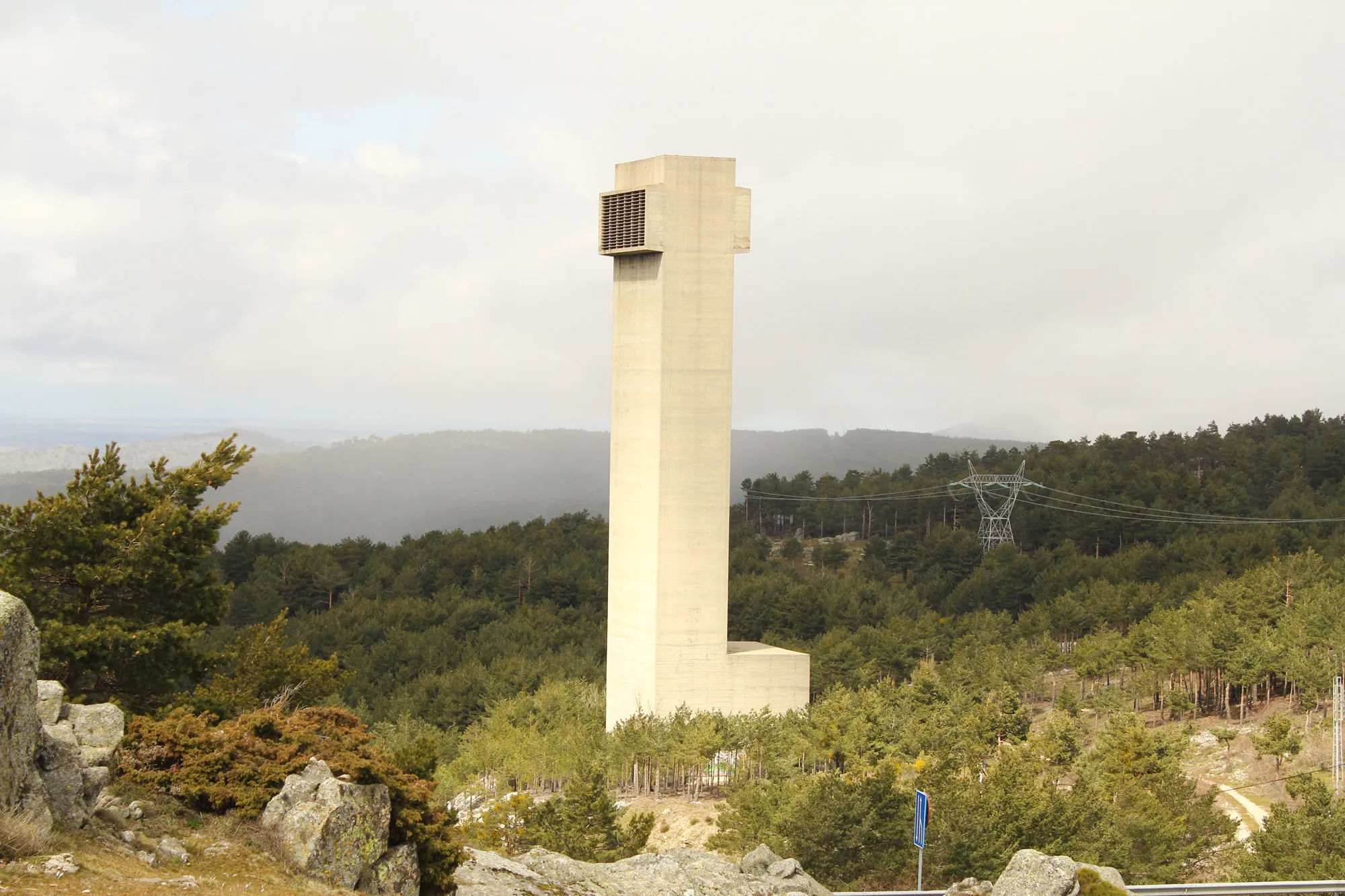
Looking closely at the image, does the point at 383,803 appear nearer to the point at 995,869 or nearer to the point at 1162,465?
the point at 995,869

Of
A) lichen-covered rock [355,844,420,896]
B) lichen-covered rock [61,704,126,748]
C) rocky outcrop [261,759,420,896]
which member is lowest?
lichen-covered rock [355,844,420,896]

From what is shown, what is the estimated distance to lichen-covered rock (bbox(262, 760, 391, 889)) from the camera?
8586 millimetres

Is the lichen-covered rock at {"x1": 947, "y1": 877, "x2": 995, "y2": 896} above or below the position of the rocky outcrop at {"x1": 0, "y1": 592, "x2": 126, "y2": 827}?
below

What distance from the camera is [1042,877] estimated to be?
11.4 m

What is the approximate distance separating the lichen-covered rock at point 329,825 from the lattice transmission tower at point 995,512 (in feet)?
162

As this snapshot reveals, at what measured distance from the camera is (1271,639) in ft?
93.6

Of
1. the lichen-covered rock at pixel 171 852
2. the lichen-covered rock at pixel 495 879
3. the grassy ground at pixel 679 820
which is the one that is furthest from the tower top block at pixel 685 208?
the lichen-covered rock at pixel 171 852

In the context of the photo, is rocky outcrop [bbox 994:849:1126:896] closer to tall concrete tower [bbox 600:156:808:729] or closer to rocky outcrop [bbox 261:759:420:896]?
rocky outcrop [bbox 261:759:420:896]

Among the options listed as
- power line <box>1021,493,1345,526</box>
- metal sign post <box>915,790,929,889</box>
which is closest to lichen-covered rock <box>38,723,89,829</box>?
metal sign post <box>915,790,929,889</box>

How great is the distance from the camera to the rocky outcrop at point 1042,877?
37.1 feet

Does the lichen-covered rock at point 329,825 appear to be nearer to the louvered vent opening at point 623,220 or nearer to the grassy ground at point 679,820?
the grassy ground at point 679,820

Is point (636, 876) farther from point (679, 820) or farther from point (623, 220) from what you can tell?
point (623, 220)

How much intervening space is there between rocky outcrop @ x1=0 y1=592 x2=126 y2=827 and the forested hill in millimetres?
25112

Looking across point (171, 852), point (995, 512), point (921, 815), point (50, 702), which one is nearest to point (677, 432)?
point (921, 815)
